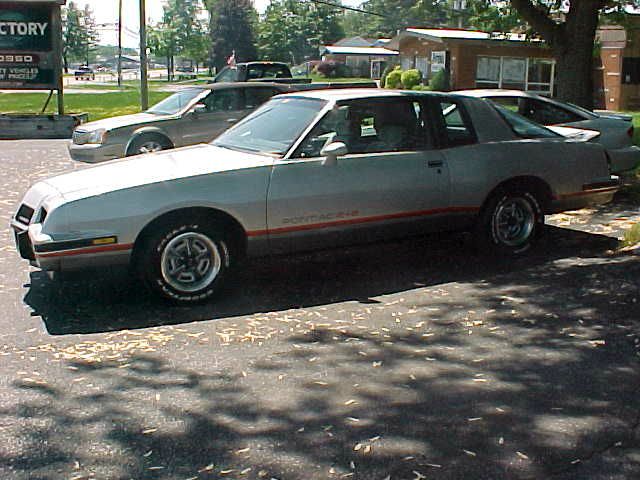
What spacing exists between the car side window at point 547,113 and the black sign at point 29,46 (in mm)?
14969

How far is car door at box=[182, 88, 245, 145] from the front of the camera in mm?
15148

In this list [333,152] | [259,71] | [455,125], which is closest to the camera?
[333,152]

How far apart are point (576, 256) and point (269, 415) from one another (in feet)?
15.4

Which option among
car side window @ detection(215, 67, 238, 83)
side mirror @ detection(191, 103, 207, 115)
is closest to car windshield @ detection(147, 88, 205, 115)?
side mirror @ detection(191, 103, 207, 115)

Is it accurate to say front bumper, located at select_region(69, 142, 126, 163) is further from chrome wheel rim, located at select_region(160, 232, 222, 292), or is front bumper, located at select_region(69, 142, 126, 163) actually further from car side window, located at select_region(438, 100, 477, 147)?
chrome wheel rim, located at select_region(160, 232, 222, 292)

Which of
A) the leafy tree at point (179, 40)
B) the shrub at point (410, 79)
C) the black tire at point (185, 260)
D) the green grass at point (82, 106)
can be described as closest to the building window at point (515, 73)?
the shrub at point (410, 79)

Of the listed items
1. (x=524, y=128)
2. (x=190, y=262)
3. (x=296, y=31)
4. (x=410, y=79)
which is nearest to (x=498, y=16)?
(x=524, y=128)

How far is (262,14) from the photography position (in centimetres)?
11850

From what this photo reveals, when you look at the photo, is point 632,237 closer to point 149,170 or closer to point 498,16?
point 149,170

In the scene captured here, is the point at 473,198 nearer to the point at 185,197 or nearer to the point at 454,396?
the point at 185,197

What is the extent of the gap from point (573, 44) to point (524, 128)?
7.29 metres

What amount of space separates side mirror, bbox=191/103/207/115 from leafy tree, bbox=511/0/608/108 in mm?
5757

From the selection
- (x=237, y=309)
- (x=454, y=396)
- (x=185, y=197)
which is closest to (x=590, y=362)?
(x=454, y=396)

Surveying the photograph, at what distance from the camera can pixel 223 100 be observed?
1573 cm
